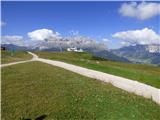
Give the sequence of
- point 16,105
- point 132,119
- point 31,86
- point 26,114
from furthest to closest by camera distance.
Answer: point 31,86, point 16,105, point 26,114, point 132,119

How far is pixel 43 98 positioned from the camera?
29.8m

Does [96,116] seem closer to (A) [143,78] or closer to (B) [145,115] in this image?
(B) [145,115]

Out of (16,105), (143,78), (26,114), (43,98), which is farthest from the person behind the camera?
(143,78)

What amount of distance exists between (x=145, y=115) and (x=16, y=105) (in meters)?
11.2

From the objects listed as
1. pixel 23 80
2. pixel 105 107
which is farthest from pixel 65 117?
pixel 23 80

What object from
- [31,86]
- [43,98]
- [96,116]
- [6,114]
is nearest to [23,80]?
[31,86]

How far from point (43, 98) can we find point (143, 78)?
75.2 ft

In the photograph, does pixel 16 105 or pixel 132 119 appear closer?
pixel 132 119

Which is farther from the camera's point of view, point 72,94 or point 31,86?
point 31,86

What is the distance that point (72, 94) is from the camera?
102 feet

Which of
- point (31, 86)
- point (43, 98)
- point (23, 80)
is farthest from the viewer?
point (23, 80)

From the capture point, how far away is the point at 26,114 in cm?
2467

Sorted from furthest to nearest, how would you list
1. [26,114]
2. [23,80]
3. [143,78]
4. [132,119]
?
[143,78] → [23,80] → [26,114] → [132,119]

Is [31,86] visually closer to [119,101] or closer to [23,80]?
[23,80]
